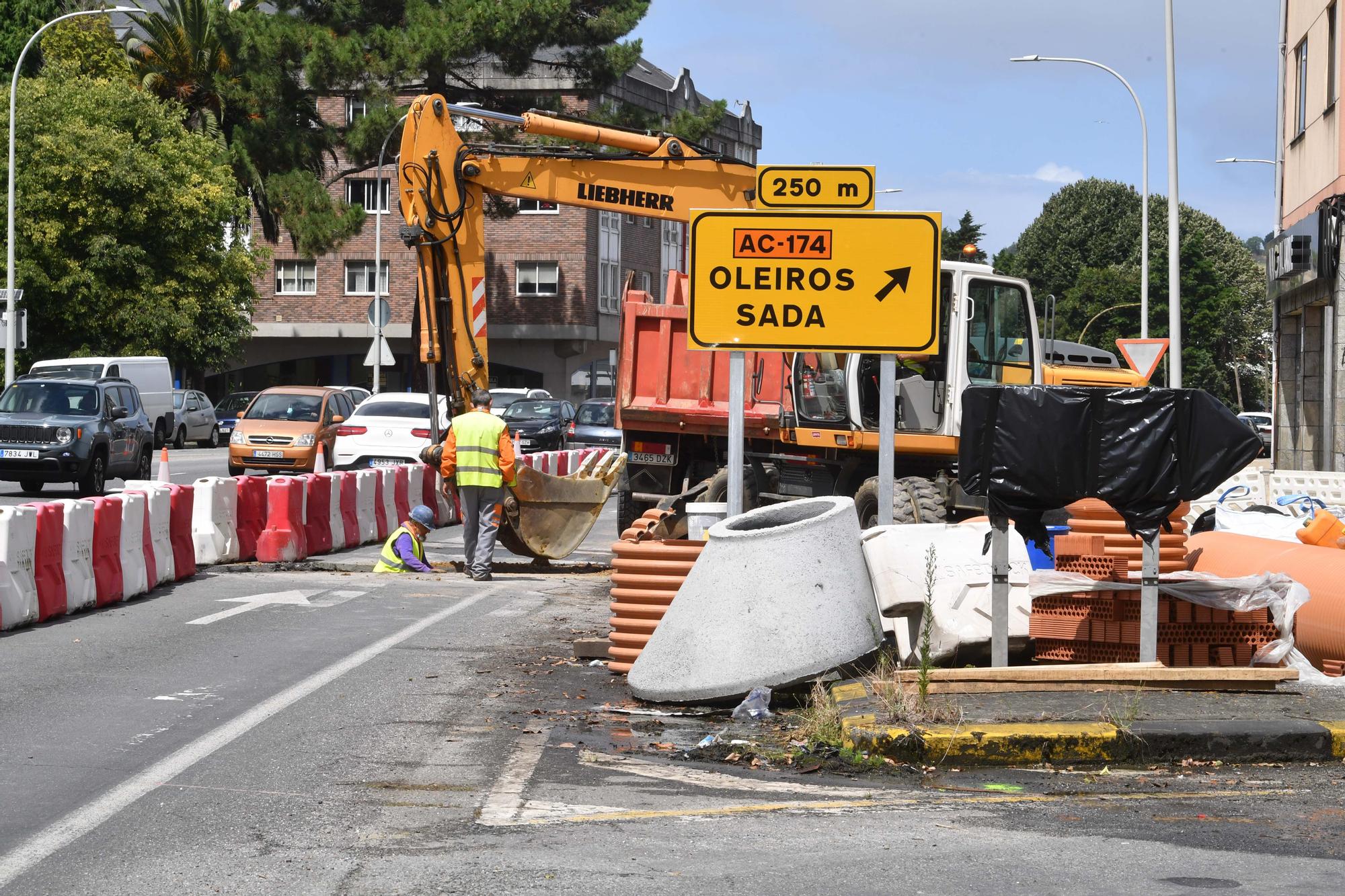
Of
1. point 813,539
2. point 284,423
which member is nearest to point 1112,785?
point 813,539

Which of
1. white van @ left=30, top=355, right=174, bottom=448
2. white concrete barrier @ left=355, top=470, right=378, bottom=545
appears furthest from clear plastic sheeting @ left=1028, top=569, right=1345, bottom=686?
white van @ left=30, top=355, right=174, bottom=448

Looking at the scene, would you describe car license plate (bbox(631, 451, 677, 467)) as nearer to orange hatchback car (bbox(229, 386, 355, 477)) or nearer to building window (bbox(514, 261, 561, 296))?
orange hatchback car (bbox(229, 386, 355, 477))

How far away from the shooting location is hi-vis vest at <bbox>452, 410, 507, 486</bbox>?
1548 cm

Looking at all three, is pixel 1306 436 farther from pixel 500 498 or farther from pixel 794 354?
pixel 500 498

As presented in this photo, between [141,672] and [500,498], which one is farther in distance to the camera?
[500,498]

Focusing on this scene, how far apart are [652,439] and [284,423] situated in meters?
14.2

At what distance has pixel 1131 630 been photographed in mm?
9484

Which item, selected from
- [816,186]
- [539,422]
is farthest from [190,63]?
[816,186]

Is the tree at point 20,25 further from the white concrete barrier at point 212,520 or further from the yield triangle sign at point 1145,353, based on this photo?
the white concrete barrier at point 212,520

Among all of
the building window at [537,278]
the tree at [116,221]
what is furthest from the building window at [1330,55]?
the building window at [537,278]

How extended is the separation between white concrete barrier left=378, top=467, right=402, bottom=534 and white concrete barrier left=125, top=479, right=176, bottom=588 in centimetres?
556

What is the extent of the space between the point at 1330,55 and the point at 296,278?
51.4 meters

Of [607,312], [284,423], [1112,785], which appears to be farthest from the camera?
[607,312]

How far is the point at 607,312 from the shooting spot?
67.4 metres
